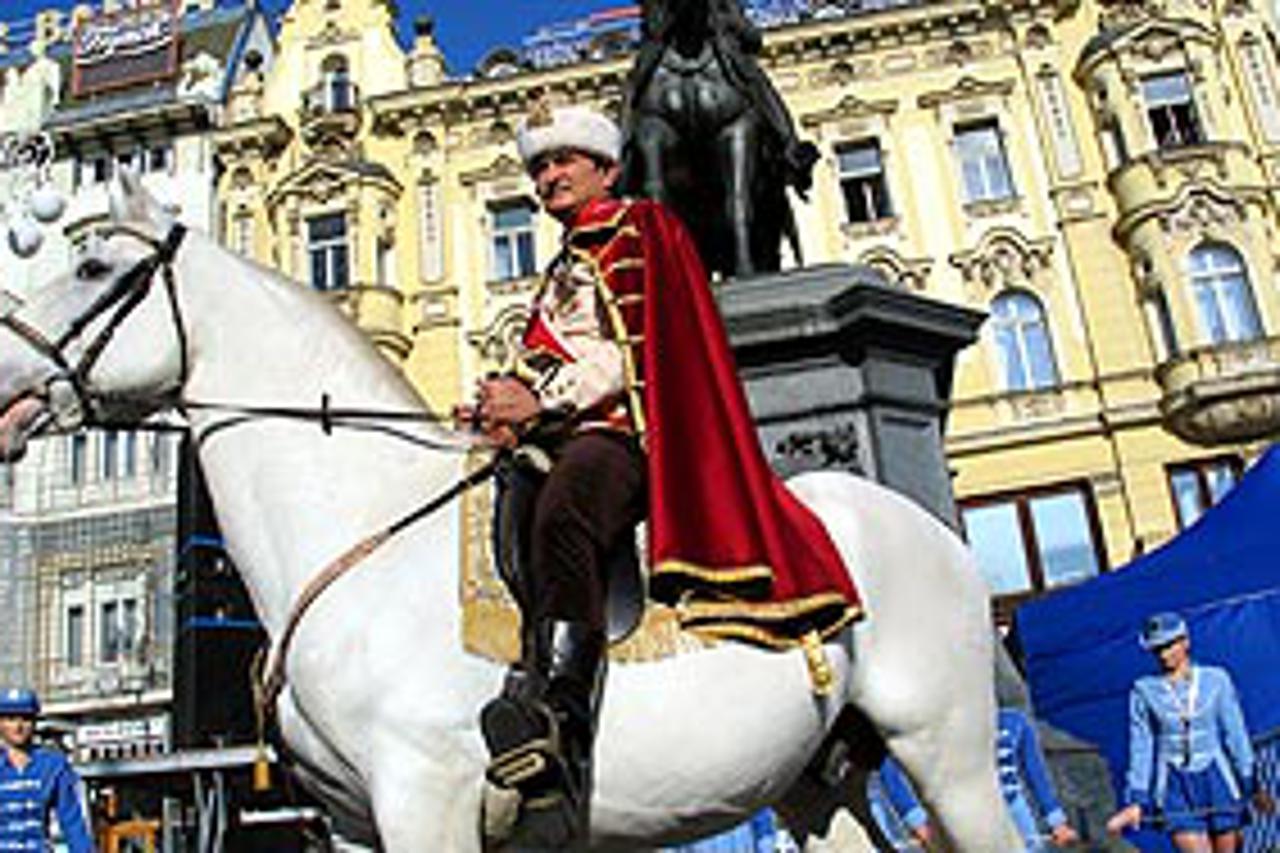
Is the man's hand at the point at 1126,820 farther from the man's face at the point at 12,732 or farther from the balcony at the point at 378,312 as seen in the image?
the balcony at the point at 378,312

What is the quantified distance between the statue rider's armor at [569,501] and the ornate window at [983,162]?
2504 centimetres

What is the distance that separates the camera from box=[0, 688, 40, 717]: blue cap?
6.36 meters

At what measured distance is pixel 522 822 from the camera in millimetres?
3098

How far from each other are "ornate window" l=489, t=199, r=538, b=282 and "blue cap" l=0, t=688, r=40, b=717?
22.3 m

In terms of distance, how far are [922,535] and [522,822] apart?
60.4 inches

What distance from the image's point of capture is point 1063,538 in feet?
79.5

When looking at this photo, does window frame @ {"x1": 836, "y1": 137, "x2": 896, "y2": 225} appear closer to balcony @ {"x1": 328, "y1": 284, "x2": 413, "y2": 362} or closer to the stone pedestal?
balcony @ {"x1": 328, "y1": 284, "x2": 413, "y2": 362}

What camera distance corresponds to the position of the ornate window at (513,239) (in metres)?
28.5

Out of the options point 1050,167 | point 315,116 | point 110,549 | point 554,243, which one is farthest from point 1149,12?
point 110,549

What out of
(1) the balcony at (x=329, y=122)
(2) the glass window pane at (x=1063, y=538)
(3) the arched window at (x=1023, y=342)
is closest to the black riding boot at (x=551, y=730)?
(2) the glass window pane at (x=1063, y=538)

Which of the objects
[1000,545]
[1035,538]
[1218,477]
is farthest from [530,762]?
[1218,477]

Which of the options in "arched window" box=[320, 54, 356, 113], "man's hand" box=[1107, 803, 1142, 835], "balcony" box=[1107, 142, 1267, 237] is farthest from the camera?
"arched window" box=[320, 54, 356, 113]

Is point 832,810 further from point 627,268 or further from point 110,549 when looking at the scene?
point 110,549

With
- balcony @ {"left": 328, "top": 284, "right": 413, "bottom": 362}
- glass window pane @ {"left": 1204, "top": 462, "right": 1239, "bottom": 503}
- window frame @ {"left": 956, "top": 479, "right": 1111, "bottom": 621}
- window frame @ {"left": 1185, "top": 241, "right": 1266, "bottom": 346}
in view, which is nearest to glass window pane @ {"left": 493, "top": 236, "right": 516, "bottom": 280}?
balcony @ {"left": 328, "top": 284, "right": 413, "bottom": 362}
